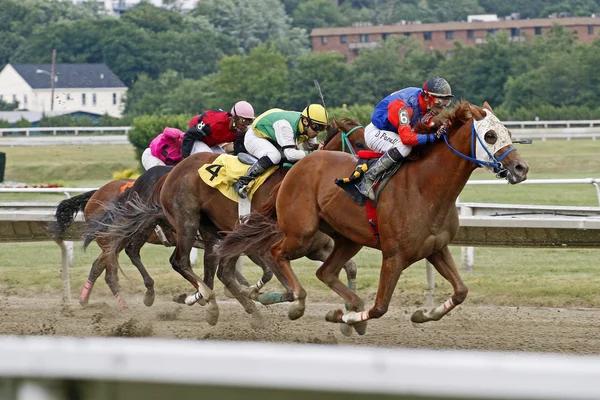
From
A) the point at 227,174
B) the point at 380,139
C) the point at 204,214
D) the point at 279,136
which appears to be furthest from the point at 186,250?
the point at 380,139

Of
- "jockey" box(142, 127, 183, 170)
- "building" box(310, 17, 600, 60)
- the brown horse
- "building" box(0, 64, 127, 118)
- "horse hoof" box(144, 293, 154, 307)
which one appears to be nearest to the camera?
the brown horse

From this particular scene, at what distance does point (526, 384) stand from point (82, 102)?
75635mm

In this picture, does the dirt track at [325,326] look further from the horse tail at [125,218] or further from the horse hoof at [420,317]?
the horse tail at [125,218]

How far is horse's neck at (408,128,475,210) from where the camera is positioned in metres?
6.20

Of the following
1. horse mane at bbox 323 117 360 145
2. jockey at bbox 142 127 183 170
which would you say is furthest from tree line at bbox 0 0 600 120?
horse mane at bbox 323 117 360 145

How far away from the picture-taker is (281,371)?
179 centimetres

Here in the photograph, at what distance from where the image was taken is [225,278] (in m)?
7.96

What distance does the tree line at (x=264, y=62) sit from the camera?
52.6 meters

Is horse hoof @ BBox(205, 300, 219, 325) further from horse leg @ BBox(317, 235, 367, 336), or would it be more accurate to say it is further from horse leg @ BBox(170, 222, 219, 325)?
horse leg @ BBox(317, 235, 367, 336)

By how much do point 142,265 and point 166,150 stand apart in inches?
46.2

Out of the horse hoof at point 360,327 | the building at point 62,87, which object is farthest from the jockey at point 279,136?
the building at point 62,87

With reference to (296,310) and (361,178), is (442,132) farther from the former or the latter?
(296,310)

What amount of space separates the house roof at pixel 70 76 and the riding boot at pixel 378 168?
6288cm

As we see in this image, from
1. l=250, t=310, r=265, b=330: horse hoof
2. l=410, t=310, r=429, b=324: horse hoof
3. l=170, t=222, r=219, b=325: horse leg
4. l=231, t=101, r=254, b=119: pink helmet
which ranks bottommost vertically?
l=250, t=310, r=265, b=330: horse hoof
